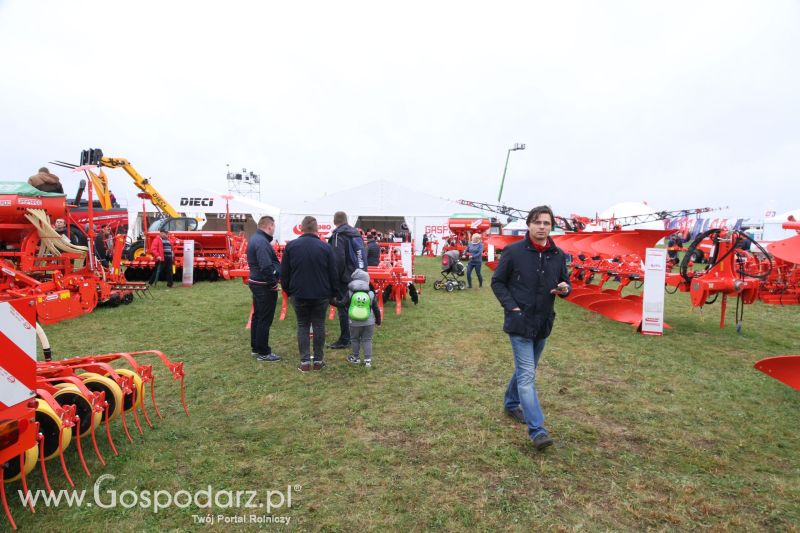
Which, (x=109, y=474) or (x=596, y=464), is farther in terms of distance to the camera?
(x=596, y=464)

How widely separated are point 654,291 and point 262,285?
5643 mm

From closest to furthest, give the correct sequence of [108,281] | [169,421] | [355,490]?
1. [355,490]
2. [169,421]
3. [108,281]

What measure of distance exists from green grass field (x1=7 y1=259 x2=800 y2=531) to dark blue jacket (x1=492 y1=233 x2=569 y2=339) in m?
0.93

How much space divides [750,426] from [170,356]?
6.07 meters

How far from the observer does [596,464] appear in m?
3.10

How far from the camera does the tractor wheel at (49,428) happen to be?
2.54 m

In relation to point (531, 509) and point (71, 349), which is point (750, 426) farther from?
point (71, 349)

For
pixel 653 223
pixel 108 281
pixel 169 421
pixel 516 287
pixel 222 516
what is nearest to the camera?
pixel 222 516

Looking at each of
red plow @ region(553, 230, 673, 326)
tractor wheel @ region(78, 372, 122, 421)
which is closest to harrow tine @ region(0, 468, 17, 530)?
tractor wheel @ region(78, 372, 122, 421)

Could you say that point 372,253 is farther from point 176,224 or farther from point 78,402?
point 176,224

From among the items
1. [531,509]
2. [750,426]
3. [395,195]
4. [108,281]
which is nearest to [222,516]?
[531,509]

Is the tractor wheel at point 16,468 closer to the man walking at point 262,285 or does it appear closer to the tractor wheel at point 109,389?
the tractor wheel at point 109,389

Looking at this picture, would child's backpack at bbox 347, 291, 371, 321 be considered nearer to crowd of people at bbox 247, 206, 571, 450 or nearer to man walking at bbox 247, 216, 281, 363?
crowd of people at bbox 247, 206, 571, 450

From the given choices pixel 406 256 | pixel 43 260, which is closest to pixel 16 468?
pixel 43 260
